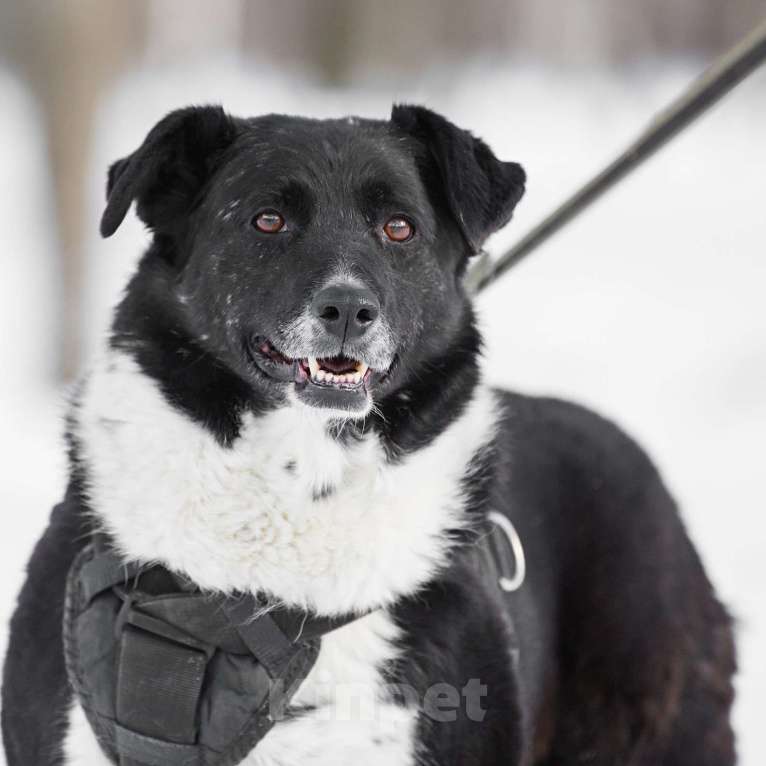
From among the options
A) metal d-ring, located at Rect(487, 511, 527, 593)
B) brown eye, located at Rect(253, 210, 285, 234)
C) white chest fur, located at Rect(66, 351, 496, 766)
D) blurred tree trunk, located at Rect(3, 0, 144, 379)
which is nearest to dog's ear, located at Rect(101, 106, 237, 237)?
brown eye, located at Rect(253, 210, 285, 234)

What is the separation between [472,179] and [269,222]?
0.50m

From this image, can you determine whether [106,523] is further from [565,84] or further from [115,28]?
[565,84]

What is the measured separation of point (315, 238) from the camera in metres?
2.31

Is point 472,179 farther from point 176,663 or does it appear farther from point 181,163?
point 176,663

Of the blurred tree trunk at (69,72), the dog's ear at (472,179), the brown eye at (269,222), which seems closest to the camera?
the brown eye at (269,222)

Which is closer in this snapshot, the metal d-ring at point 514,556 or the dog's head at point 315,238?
the dog's head at point 315,238

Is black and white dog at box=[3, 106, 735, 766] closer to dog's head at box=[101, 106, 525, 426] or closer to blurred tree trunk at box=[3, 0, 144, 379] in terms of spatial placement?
dog's head at box=[101, 106, 525, 426]

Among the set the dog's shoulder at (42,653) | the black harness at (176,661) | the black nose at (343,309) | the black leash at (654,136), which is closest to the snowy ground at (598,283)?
the black leash at (654,136)

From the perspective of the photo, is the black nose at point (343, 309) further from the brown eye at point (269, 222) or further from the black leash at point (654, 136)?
the black leash at point (654, 136)

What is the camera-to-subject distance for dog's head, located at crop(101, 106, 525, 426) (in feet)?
7.24

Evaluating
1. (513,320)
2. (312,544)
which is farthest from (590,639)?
(513,320)

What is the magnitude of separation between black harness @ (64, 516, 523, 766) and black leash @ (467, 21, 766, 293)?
3.80ft

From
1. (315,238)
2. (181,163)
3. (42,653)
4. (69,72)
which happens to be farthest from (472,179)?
(69,72)

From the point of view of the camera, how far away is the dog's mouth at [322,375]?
85.9 inches
